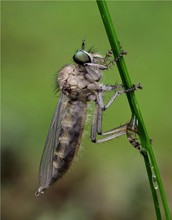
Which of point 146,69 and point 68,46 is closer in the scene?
point 146,69

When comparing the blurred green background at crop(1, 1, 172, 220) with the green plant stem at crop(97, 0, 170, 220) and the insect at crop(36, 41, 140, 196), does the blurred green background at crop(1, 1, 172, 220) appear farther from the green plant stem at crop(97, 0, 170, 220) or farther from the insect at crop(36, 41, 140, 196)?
the green plant stem at crop(97, 0, 170, 220)

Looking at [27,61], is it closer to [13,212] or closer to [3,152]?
[3,152]

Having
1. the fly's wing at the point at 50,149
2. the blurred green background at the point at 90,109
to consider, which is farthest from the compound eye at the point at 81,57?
the blurred green background at the point at 90,109

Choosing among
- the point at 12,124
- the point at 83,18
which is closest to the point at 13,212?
the point at 12,124

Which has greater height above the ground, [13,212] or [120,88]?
[120,88]

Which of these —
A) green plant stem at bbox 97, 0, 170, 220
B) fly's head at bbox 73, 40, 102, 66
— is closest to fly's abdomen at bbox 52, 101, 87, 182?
fly's head at bbox 73, 40, 102, 66

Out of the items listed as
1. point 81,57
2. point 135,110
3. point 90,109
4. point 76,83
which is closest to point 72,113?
point 90,109

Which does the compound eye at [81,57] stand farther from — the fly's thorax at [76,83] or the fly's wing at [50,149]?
the fly's wing at [50,149]
